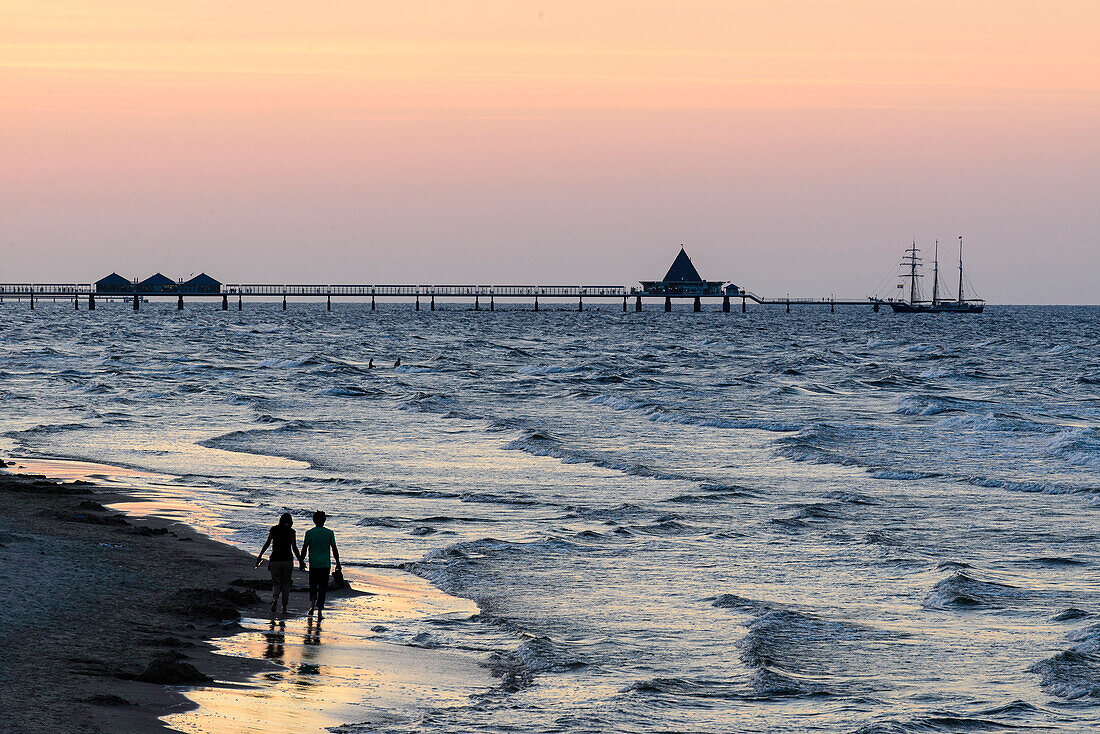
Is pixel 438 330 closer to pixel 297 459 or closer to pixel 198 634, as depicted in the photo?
pixel 297 459

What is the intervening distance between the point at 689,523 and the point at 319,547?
932 centimetres

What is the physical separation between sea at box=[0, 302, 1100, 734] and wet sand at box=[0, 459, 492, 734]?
0.60 m

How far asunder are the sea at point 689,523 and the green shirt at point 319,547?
136 cm

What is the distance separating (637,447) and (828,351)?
69.9 meters

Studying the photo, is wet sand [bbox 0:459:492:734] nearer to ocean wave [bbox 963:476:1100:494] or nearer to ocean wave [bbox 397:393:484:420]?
ocean wave [bbox 963:476:1100:494]

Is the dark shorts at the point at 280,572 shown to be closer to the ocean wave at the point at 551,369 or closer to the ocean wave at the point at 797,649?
the ocean wave at the point at 797,649

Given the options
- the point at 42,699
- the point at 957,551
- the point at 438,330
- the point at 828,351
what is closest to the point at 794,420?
the point at 957,551

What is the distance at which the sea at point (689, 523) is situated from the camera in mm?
13109

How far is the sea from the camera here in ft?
43.0

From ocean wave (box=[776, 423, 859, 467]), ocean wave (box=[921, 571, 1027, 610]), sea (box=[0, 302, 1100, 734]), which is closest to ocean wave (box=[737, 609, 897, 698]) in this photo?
sea (box=[0, 302, 1100, 734])

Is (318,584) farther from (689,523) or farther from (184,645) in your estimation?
(689,523)

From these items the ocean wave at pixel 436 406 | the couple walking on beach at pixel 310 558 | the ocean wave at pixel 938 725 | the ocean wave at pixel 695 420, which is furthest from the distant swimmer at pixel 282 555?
the ocean wave at pixel 436 406

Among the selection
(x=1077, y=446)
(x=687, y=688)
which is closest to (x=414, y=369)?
(x=1077, y=446)

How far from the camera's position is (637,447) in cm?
3694
